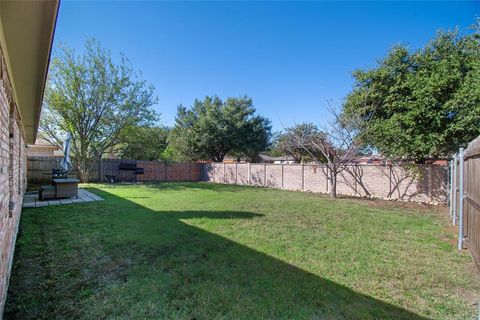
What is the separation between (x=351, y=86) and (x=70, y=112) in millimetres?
14853

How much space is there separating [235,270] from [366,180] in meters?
9.51

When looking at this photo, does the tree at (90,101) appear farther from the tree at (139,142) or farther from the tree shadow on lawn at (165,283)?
the tree shadow on lawn at (165,283)

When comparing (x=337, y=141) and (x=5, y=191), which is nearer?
(x=5, y=191)

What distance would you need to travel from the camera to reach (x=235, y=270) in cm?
312

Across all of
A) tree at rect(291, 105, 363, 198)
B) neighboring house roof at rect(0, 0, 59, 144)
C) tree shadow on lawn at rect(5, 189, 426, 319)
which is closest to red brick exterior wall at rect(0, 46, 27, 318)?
neighboring house roof at rect(0, 0, 59, 144)

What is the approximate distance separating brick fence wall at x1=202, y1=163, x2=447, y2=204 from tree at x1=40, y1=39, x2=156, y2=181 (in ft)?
27.4

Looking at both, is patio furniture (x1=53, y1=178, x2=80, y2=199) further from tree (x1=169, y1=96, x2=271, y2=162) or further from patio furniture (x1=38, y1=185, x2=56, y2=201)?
tree (x1=169, y1=96, x2=271, y2=162)

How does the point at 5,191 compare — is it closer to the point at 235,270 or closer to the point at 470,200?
the point at 235,270

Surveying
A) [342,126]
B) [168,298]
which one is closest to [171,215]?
[168,298]

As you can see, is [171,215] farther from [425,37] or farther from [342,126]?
[425,37]

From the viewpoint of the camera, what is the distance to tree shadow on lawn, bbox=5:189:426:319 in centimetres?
226

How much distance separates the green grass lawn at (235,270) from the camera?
7.61 ft

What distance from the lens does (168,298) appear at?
245cm

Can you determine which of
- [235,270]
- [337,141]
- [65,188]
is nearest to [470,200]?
[235,270]
